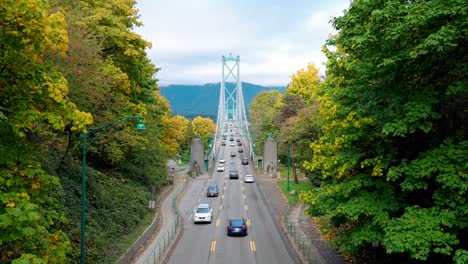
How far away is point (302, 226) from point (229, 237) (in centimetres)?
533

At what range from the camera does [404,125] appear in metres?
11.8

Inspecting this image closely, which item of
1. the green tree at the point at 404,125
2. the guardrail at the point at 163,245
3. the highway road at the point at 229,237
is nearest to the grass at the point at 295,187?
the highway road at the point at 229,237

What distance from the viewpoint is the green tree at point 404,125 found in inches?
441

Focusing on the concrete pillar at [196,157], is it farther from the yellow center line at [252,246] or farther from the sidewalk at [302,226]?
the yellow center line at [252,246]

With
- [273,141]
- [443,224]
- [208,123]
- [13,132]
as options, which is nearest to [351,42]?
[443,224]

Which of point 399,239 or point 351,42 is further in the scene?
point 351,42

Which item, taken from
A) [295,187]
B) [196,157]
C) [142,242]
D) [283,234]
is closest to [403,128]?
[142,242]

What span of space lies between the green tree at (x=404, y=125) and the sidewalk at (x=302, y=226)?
5.59 m

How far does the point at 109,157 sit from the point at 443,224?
71.7 feet

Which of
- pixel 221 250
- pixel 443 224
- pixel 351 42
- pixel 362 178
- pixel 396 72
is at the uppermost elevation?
pixel 351 42

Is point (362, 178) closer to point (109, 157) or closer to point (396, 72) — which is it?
point (396, 72)

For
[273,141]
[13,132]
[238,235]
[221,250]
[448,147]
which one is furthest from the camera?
[273,141]

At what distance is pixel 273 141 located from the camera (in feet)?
214

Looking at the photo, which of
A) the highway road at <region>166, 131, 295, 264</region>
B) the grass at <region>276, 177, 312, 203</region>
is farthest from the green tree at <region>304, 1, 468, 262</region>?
the grass at <region>276, 177, 312, 203</region>
